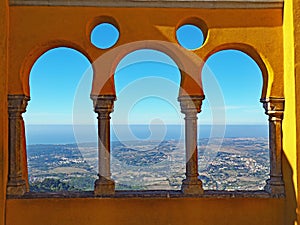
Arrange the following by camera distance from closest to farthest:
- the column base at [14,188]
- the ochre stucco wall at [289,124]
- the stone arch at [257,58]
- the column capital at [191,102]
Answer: the ochre stucco wall at [289,124], the column base at [14,188], the column capital at [191,102], the stone arch at [257,58]

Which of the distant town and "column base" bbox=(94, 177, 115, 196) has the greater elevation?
the distant town

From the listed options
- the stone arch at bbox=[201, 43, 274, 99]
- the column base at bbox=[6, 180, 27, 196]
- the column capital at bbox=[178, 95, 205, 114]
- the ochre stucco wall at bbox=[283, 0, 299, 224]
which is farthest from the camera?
the stone arch at bbox=[201, 43, 274, 99]

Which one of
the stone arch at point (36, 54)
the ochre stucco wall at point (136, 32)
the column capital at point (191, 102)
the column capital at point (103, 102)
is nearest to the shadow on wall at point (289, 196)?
the ochre stucco wall at point (136, 32)

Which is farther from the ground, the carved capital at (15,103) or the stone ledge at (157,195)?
the carved capital at (15,103)

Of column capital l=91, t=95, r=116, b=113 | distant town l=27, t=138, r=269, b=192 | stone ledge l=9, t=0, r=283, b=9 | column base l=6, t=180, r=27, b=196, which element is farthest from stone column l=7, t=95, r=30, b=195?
stone ledge l=9, t=0, r=283, b=9

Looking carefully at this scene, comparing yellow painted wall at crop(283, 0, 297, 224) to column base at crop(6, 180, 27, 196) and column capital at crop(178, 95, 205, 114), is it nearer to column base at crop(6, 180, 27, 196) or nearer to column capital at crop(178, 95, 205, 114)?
column capital at crop(178, 95, 205, 114)

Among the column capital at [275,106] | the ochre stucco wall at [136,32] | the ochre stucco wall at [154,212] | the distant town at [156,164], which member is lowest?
the ochre stucco wall at [154,212]

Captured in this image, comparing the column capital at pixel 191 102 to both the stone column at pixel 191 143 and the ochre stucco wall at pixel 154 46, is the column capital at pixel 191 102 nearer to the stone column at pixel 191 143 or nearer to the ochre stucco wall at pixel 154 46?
the stone column at pixel 191 143

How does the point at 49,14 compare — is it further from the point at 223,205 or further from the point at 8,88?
the point at 223,205

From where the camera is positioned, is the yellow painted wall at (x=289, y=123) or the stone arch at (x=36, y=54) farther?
the stone arch at (x=36, y=54)
